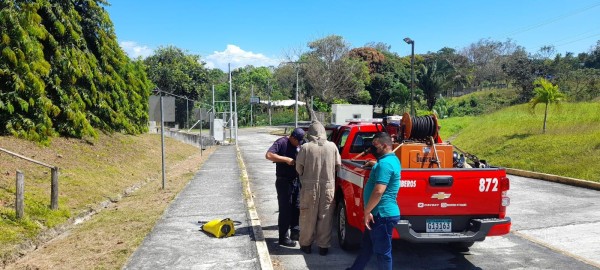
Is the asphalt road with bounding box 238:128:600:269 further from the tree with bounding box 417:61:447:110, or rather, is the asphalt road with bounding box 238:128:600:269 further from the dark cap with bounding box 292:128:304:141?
the tree with bounding box 417:61:447:110

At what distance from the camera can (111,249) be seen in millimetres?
6199

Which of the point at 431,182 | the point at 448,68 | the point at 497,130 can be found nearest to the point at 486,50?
the point at 448,68

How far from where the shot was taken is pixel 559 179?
44.4 feet

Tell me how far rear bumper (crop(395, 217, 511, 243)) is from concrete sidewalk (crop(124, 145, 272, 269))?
1621 millimetres

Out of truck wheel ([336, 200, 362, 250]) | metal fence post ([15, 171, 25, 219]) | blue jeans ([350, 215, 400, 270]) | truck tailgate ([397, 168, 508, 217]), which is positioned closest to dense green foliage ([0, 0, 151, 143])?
metal fence post ([15, 171, 25, 219])

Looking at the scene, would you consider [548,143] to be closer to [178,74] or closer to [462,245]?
[462,245]

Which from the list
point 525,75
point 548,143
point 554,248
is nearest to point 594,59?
point 525,75

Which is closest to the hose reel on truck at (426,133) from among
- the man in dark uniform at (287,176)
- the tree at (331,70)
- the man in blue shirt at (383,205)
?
the man in dark uniform at (287,176)

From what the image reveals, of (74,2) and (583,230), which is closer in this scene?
(583,230)

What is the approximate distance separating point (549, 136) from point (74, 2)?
18857 mm

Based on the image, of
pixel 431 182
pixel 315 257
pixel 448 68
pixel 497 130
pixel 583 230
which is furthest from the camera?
pixel 448 68

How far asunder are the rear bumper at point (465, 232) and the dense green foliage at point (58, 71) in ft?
34.8

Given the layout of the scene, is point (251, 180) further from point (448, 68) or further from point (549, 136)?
point (448, 68)

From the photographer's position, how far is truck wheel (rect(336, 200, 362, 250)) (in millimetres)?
6133
